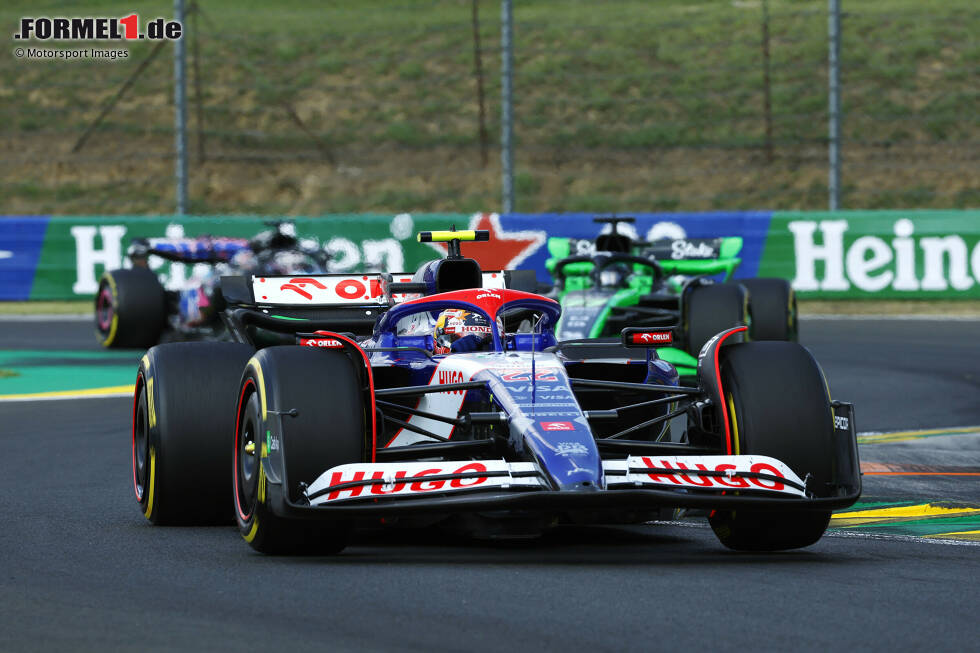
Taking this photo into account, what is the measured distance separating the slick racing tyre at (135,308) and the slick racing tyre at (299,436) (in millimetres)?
11210

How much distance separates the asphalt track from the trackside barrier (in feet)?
38.6

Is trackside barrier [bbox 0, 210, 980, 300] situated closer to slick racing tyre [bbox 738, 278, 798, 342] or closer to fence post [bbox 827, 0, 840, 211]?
fence post [bbox 827, 0, 840, 211]

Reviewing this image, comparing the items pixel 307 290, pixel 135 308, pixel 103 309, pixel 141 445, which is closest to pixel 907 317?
pixel 135 308

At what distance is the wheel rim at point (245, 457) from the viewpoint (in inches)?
280

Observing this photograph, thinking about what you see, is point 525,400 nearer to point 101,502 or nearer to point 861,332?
point 101,502

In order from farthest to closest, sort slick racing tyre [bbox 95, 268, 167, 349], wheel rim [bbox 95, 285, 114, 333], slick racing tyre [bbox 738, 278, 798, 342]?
wheel rim [bbox 95, 285, 114, 333], slick racing tyre [bbox 95, 268, 167, 349], slick racing tyre [bbox 738, 278, 798, 342]

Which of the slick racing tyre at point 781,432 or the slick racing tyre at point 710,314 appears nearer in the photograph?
the slick racing tyre at point 781,432

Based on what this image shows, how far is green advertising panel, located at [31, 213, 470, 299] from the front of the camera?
71.2ft

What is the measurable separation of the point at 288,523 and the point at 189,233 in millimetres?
15405

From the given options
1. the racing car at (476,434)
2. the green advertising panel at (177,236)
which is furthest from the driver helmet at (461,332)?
the green advertising panel at (177,236)

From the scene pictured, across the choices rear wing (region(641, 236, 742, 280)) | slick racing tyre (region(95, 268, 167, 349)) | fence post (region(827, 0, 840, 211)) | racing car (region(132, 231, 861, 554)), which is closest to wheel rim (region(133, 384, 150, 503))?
racing car (region(132, 231, 861, 554))

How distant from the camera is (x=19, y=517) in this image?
8.05 metres

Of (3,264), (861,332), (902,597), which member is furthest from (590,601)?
(3,264)

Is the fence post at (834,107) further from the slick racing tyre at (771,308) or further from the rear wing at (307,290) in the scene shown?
the rear wing at (307,290)
